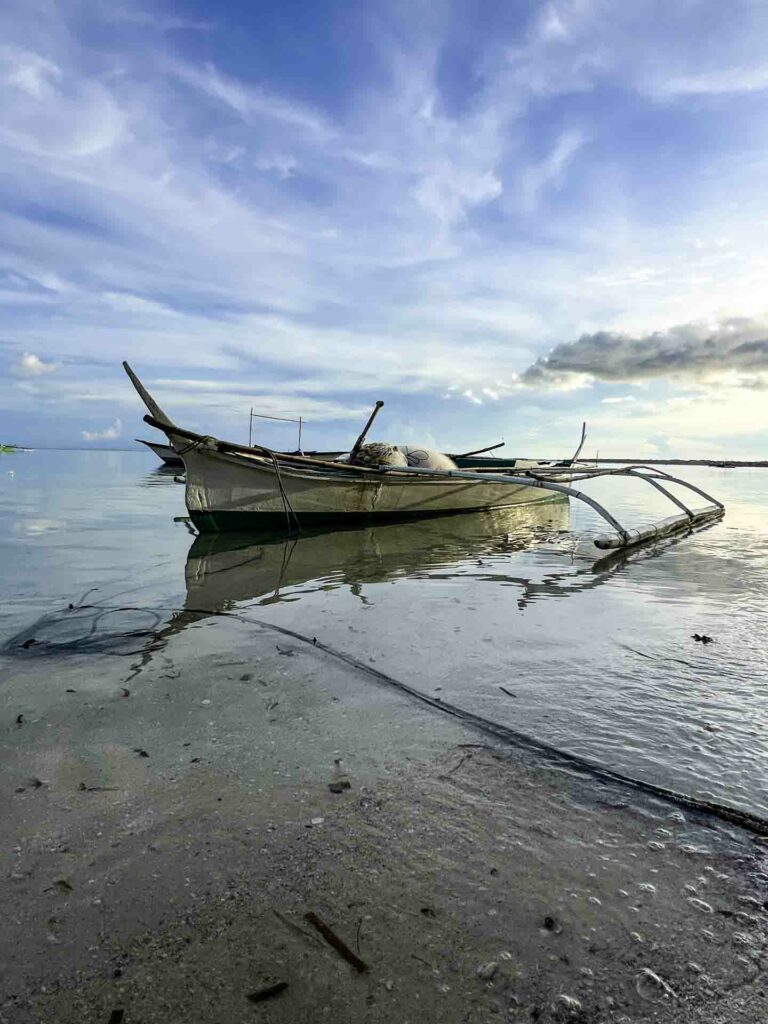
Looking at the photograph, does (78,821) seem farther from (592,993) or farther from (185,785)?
(592,993)

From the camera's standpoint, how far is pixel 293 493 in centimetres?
1451

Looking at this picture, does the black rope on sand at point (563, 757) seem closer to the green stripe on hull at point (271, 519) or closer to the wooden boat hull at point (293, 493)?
the wooden boat hull at point (293, 493)

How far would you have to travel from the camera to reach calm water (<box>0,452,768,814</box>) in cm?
387

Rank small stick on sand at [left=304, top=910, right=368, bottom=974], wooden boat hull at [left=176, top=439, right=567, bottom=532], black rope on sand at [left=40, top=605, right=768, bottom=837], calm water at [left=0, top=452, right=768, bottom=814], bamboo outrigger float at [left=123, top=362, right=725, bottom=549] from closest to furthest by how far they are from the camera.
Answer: small stick on sand at [left=304, top=910, right=368, bottom=974]
black rope on sand at [left=40, top=605, right=768, bottom=837]
calm water at [left=0, top=452, right=768, bottom=814]
bamboo outrigger float at [left=123, top=362, right=725, bottom=549]
wooden boat hull at [left=176, top=439, right=567, bottom=532]

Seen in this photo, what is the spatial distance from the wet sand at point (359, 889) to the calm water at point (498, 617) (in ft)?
2.60

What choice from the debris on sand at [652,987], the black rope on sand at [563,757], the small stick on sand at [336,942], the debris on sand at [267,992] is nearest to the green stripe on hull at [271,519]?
the black rope on sand at [563,757]

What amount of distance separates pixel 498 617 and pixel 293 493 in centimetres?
861

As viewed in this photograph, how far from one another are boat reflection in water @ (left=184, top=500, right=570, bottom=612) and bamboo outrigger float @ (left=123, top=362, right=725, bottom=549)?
19.9 inches

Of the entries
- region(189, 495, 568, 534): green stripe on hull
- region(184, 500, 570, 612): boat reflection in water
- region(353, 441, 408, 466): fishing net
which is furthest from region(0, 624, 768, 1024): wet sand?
region(353, 441, 408, 466): fishing net

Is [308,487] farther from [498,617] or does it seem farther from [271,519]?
[498,617]

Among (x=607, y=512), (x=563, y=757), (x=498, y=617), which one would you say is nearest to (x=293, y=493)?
(x=607, y=512)

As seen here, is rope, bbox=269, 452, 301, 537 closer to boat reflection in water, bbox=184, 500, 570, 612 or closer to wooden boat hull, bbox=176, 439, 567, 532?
wooden boat hull, bbox=176, 439, 567, 532

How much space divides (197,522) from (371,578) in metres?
6.33

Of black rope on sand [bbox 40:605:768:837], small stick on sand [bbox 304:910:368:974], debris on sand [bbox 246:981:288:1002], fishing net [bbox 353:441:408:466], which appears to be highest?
fishing net [bbox 353:441:408:466]
